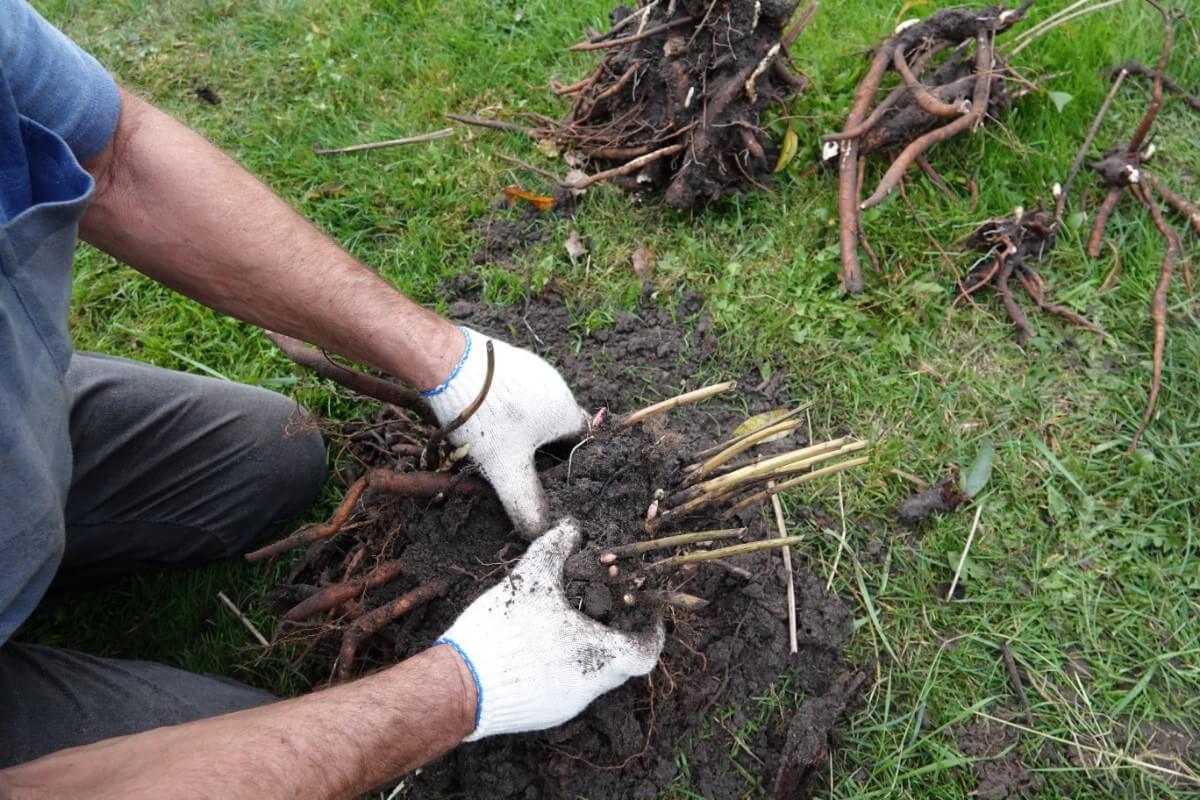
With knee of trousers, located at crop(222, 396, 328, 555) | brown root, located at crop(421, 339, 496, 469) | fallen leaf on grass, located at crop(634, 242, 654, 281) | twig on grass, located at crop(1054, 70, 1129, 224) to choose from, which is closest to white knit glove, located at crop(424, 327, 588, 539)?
brown root, located at crop(421, 339, 496, 469)

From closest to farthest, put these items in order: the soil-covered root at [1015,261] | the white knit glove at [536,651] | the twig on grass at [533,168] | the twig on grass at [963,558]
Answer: the white knit glove at [536,651] → the twig on grass at [963,558] → the soil-covered root at [1015,261] → the twig on grass at [533,168]

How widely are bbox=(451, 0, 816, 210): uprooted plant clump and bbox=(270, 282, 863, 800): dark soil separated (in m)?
1.11

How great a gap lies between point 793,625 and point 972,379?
103 centimetres

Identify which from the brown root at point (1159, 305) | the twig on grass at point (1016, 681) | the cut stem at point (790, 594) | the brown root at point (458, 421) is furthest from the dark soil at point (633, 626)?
the brown root at point (1159, 305)

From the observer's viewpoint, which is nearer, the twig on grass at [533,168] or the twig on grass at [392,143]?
the twig on grass at [533,168]

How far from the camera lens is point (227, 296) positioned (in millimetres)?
1995

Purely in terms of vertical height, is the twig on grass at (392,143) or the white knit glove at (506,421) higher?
the twig on grass at (392,143)

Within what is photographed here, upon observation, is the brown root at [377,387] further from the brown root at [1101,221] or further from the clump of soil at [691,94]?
the brown root at [1101,221]

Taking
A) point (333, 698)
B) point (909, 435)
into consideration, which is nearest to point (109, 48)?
point (333, 698)

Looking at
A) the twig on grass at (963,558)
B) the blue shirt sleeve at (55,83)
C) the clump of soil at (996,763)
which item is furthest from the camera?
the twig on grass at (963,558)

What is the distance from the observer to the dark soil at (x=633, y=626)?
1.95 m

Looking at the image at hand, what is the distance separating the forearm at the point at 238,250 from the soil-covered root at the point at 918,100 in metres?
1.51

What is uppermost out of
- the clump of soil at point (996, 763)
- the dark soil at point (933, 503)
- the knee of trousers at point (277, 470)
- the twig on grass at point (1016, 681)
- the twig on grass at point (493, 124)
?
the twig on grass at point (493, 124)

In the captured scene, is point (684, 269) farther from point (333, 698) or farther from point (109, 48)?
point (109, 48)
